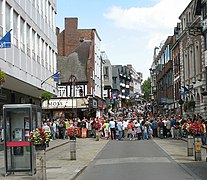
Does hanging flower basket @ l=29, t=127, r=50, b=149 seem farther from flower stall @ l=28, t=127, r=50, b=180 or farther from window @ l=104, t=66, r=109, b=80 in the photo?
window @ l=104, t=66, r=109, b=80

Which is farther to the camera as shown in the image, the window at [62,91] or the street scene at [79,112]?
the window at [62,91]

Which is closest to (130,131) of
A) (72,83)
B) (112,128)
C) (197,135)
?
(112,128)

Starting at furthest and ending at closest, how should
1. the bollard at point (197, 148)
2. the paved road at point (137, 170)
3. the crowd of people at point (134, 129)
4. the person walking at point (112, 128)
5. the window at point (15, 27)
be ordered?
the person walking at point (112, 128) < the crowd of people at point (134, 129) < the window at point (15, 27) < the bollard at point (197, 148) < the paved road at point (137, 170)

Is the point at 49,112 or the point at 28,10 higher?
the point at 28,10

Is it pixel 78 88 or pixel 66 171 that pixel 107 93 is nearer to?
pixel 78 88

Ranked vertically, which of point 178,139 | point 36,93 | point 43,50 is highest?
point 43,50

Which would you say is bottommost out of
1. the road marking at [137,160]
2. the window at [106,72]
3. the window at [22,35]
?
the road marking at [137,160]

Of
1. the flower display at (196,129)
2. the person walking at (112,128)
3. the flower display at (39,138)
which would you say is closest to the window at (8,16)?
the flower display at (196,129)

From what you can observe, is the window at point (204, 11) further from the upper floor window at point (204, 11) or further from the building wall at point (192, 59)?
the building wall at point (192, 59)

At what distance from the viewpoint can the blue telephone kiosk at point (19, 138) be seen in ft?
51.2

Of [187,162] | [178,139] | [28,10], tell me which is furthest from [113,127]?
[187,162]

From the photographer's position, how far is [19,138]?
15.9 meters

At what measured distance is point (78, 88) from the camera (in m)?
65.9

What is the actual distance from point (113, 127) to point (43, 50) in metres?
8.40
